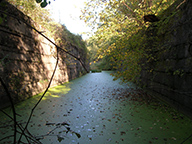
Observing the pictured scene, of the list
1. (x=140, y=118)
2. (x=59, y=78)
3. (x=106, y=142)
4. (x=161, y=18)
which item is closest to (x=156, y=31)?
(x=161, y=18)

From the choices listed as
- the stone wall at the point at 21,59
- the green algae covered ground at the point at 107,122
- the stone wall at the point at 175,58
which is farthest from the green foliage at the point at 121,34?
the stone wall at the point at 21,59

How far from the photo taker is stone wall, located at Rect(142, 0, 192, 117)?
2.20m

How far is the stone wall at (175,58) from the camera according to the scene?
220 cm

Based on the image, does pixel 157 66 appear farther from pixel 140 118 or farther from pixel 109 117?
pixel 109 117

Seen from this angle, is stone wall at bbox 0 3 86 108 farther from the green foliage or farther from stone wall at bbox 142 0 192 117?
stone wall at bbox 142 0 192 117

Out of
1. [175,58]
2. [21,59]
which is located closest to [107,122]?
[175,58]

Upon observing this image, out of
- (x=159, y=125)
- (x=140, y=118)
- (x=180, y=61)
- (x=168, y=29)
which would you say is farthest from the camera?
(x=168, y=29)

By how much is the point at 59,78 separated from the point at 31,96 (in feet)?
6.86

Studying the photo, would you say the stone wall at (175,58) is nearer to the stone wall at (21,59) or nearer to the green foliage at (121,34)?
the green foliage at (121,34)

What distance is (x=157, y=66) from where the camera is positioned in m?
3.23

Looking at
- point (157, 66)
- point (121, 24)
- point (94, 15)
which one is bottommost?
point (157, 66)

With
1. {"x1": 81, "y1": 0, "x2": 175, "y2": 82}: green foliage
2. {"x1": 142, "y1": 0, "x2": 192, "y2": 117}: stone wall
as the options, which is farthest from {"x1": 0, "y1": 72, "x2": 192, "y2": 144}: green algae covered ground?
{"x1": 81, "y1": 0, "x2": 175, "y2": 82}: green foliage

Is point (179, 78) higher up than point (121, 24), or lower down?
lower down

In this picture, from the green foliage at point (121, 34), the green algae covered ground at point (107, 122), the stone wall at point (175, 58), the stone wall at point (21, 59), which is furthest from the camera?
the green foliage at point (121, 34)
